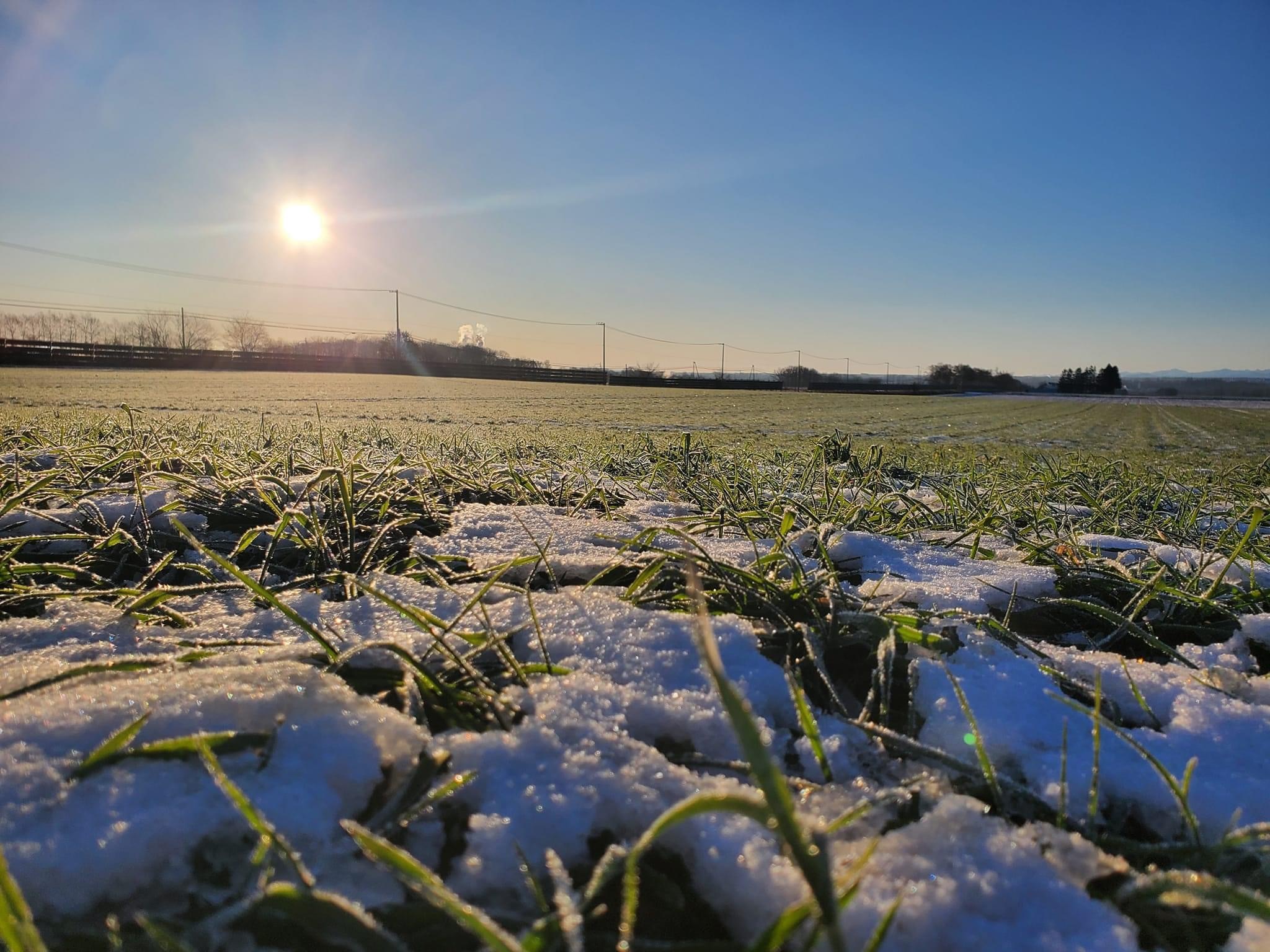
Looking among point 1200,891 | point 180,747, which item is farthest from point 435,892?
point 1200,891

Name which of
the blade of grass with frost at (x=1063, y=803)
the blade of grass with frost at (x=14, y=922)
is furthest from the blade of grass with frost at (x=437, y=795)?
the blade of grass with frost at (x=1063, y=803)

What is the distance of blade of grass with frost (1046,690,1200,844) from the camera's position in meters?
0.64

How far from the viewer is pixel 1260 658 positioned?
1.13 meters

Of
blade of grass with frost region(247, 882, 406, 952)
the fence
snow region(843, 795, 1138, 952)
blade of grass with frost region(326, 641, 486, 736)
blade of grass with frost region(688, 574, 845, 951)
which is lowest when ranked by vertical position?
snow region(843, 795, 1138, 952)

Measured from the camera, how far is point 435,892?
0.44 m

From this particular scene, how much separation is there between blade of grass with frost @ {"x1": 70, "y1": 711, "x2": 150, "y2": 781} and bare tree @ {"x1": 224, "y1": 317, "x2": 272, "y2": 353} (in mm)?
79715

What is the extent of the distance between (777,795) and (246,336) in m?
83.4

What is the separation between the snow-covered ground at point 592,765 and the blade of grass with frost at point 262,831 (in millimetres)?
32

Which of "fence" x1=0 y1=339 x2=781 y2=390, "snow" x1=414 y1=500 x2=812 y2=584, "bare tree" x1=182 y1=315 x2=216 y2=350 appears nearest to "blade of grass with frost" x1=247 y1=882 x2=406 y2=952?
"snow" x1=414 y1=500 x2=812 y2=584

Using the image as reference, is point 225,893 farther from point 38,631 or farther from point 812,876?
Result: point 38,631

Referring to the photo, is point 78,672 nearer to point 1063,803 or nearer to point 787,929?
point 787,929

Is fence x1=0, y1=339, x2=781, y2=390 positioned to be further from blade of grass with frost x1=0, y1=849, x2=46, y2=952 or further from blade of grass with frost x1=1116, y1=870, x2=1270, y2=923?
blade of grass with frost x1=1116, y1=870, x2=1270, y2=923

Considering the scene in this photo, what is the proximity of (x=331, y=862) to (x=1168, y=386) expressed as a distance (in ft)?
376

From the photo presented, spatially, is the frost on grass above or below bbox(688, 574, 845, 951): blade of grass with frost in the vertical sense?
below
